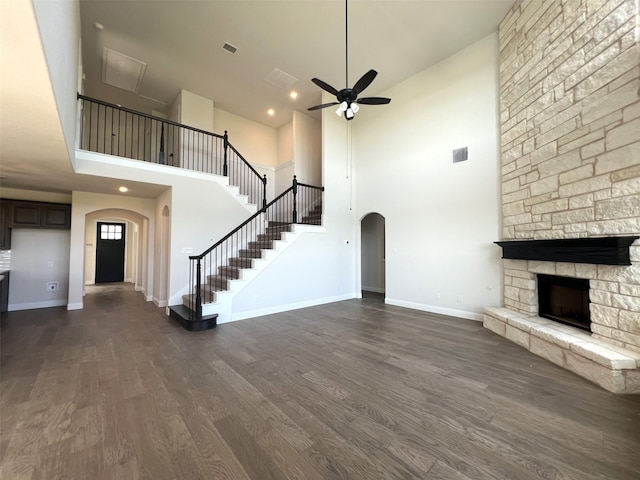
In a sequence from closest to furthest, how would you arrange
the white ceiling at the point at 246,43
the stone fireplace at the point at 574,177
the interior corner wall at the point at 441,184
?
1. the stone fireplace at the point at 574,177
2. the white ceiling at the point at 246,43
3. the interior corner wall at the point at 441,184

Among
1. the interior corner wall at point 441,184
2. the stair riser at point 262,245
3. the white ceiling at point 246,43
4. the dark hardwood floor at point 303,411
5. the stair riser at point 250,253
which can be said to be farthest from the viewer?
the stair riser at point 262,245

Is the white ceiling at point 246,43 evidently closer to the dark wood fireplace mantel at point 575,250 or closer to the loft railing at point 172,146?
the loft railing at point 172,146

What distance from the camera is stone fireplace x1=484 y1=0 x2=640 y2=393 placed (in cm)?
279

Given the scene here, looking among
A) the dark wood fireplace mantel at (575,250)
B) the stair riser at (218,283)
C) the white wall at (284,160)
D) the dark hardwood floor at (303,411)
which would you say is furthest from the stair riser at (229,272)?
the dark wood fireplace mantel at (575,250)

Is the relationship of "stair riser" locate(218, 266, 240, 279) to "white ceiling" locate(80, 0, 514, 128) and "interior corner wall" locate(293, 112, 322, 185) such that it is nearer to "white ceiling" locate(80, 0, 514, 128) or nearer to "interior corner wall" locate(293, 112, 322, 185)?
"interior corner wall" locate(293, 112, 322, 185)

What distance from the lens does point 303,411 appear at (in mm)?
2264

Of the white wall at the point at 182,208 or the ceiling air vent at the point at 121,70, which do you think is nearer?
the white wall at the point at 182,208

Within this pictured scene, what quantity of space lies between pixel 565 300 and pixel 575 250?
0.93m

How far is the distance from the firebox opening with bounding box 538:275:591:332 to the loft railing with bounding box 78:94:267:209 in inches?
228

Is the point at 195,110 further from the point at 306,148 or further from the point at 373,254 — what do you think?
the point at 373,254

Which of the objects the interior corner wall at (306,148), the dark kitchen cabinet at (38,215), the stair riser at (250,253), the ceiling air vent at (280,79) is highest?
the ceiling air vent at (280,79)

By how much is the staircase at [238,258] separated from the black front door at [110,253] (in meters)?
7.29

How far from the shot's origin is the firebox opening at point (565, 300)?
3459mm

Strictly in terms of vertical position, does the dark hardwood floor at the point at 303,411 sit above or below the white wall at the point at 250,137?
below
